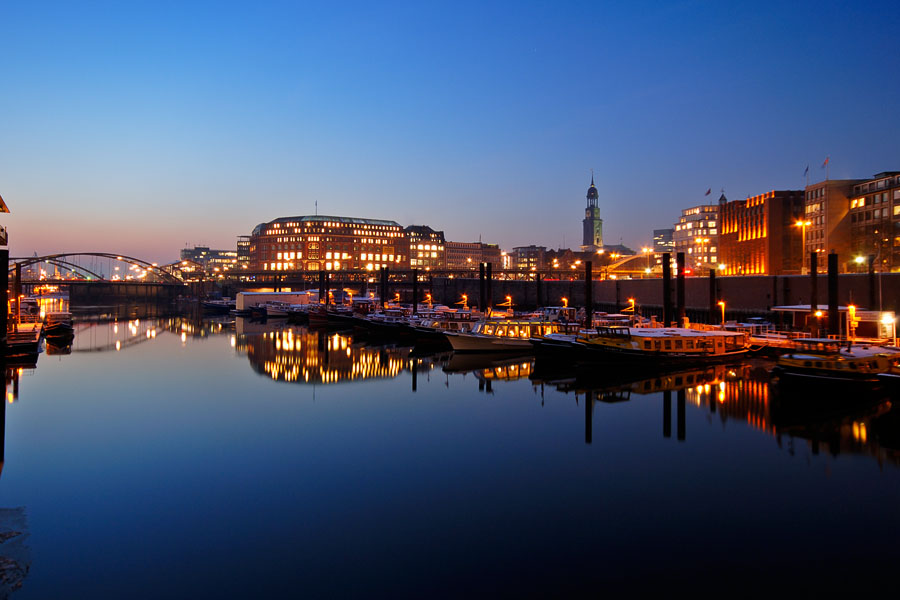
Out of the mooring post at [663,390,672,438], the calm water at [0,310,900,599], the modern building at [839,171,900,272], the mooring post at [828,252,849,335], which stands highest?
the modern building at [839,171,900,272]

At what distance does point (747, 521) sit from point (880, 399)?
1689cm

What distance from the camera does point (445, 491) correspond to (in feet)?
54.9

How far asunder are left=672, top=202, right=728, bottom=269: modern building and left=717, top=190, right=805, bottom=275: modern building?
38.2m

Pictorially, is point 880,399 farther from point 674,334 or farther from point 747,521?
point 747,521

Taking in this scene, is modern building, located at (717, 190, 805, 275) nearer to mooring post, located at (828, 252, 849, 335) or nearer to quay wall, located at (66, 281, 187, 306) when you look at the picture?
mooring post, located at (828, 252, 849, 335)

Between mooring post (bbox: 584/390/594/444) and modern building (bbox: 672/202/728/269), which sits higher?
modern building (bbox: 672/202/728/269)

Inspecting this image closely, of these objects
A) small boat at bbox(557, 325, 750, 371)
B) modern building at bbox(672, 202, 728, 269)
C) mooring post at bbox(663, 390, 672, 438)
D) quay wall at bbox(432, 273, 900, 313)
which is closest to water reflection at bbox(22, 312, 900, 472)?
mooring post at bbox(663, 390, 672, 438)

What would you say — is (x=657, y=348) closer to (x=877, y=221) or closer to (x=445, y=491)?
(x=445, y=491)

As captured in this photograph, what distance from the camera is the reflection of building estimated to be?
38.4m

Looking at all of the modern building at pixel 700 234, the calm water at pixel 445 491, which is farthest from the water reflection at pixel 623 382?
the modern building at pixel 700 234

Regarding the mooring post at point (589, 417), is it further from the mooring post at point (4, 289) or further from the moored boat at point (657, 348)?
the mooring post at point (4, 289)

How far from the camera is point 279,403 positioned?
97.5 ft

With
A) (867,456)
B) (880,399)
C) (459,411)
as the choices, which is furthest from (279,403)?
(880,399)

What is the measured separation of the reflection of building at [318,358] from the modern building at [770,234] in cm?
7845
